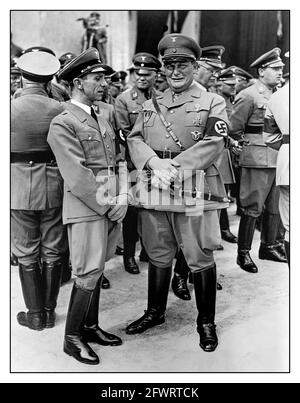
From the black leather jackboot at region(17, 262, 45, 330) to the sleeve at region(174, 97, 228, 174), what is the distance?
1.44 meters

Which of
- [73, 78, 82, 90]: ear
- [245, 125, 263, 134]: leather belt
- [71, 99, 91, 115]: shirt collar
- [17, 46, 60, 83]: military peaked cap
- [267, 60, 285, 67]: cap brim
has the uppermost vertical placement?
[267, 60, 285, 67]: cap brim

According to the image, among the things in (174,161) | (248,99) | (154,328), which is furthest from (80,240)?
(248,99)

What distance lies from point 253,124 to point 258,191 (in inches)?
27.3

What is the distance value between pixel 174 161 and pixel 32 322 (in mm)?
1698

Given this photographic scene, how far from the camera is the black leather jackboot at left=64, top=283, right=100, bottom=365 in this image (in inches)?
126

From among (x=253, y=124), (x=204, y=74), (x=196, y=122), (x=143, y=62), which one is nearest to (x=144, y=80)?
(x=143, y=62)

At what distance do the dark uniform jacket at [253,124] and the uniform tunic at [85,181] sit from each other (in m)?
2.00

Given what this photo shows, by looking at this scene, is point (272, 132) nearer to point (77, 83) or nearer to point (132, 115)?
point (132, 115)

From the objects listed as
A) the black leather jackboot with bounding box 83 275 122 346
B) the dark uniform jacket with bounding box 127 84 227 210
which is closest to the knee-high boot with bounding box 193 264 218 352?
the dark uniform jacket with bounding box 127 84 227 210

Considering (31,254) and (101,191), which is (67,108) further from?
(31,254)

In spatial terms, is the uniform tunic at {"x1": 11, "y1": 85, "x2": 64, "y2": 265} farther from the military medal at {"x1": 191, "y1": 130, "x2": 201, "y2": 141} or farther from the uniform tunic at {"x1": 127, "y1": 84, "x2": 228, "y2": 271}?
the military medal at {"x1": 191, "y1": 130, "x2": 201, "y2": 141}

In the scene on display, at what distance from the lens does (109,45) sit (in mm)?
6863

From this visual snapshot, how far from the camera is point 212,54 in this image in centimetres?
515

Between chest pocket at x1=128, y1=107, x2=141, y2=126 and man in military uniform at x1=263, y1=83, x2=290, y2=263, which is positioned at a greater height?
chest pocket at x1=128, y1=107, x2=141, y2=126
